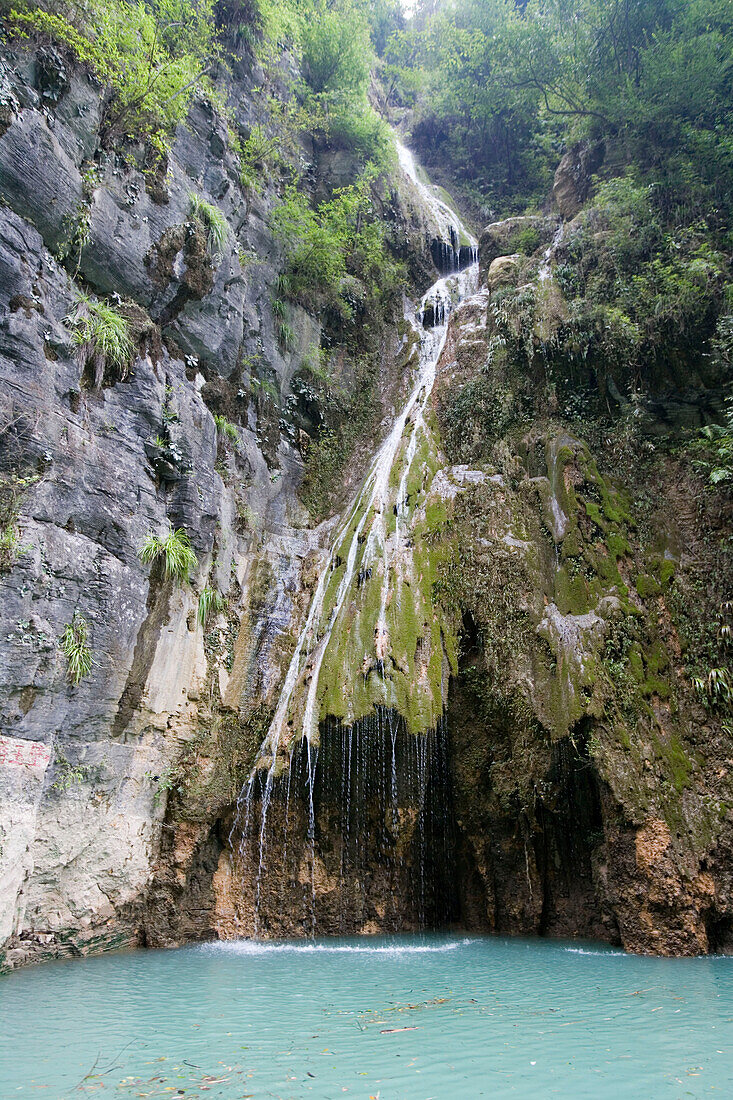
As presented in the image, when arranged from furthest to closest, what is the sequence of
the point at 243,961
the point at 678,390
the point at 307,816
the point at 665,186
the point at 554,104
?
the point at 554,104, the point at 665,186, the point at 678,390, the point at 307,816, the point at 243,961

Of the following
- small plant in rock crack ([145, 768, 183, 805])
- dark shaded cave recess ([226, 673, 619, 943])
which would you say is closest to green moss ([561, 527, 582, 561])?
dark shaded cave recess ([226, 673, 619, 943])

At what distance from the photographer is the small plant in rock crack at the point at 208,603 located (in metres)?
10.2

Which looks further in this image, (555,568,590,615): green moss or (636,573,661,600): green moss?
(636,573,661,600): green moss

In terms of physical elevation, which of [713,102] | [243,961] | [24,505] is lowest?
[243,961]

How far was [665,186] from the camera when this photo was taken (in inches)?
538

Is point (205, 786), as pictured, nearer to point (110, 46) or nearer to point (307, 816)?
point (307, 816)

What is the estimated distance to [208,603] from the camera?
10.4m

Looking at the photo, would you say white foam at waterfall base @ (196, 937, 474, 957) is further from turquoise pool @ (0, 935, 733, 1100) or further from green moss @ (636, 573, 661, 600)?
green moss @ (636, 573, 661, 600)

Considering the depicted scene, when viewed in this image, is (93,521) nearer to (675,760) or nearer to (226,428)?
(226,428)

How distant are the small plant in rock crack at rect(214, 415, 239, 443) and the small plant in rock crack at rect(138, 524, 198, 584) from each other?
3.00 metres

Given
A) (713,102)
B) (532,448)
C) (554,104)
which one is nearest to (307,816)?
(532,448)

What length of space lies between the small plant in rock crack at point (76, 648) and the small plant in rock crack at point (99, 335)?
3604 millimetres

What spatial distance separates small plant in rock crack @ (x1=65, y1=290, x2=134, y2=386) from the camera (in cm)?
864

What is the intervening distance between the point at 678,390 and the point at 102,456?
10.7m
